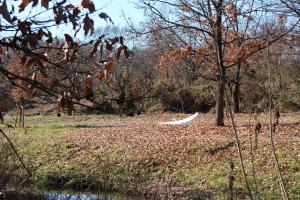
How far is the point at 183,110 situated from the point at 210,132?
50.3ft

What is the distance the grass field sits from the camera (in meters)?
10.5

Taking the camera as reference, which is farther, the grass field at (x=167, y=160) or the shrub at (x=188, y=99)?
the shrub at (x=188, y=99)

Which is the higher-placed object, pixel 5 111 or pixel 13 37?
pixel 13 37

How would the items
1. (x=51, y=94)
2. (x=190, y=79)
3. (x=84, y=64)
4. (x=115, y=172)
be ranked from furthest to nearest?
(x=190, y=79) < (x=115, y=172) < (x=84, y=64) < (x=51, y=94)

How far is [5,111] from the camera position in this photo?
373cm

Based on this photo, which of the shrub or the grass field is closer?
the grass field

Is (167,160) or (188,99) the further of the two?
(188,99)

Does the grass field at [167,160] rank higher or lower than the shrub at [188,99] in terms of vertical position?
lower

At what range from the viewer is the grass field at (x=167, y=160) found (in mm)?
10508

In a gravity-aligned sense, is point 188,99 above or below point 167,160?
above

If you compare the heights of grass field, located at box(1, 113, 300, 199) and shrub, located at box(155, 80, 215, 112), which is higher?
shrub, located at box(155, 80, 215, 112)

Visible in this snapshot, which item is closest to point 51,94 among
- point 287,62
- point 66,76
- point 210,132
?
point 66,76

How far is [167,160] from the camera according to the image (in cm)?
1337

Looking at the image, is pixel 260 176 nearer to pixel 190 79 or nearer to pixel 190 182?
pixel 190 182
